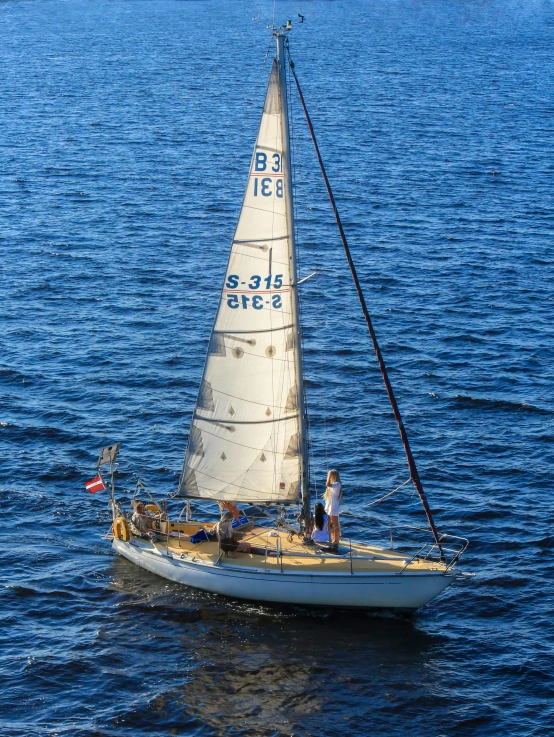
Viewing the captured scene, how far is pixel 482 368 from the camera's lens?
60.9 metres

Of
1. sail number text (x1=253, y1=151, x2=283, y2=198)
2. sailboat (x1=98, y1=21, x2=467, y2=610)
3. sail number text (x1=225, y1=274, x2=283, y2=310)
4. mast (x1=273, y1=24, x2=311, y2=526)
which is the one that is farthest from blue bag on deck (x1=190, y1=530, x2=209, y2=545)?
sail number text (x1=253, y1=151, x2=283, y2=198)

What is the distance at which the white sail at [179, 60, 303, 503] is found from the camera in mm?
38625

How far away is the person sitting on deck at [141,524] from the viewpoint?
142 feet

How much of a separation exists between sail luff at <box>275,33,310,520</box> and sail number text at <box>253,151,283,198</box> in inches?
11.9

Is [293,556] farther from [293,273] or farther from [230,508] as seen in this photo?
[293,273]

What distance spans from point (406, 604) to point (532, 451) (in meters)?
15.7

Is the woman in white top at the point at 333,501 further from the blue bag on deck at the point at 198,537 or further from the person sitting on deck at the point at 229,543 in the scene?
the blue bag on deck at the point at 198,537

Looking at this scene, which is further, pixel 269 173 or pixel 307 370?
pixel 307 370

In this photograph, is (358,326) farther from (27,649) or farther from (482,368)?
(27,649)

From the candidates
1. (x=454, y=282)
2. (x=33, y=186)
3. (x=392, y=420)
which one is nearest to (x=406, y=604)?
(x=392, y=420)

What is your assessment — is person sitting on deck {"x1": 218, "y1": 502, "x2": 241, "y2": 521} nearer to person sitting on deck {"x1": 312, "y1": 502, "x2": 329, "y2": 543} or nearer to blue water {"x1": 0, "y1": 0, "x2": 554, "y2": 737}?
blue water {"x1": 0, "y1": 0, "x2": 554, "y2": 737}

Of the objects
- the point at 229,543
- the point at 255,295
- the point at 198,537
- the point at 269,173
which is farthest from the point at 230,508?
the point at 269,173

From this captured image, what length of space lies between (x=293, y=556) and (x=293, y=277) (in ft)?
34.3

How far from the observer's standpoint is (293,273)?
1553 inches
